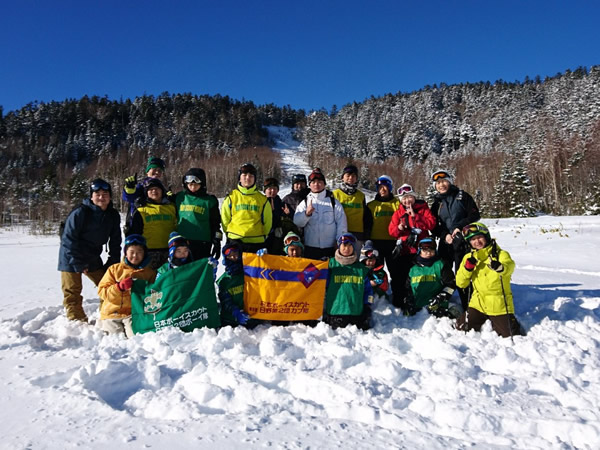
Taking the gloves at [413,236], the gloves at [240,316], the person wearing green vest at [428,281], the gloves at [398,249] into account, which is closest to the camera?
the gloves at [240,316]

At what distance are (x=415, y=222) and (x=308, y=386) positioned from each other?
2989mm

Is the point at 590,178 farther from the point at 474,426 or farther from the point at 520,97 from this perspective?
the point at 520,97

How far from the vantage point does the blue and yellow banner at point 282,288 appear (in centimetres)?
446

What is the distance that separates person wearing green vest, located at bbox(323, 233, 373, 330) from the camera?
176 inches

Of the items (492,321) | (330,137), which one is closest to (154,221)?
(492,321)

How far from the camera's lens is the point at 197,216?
4875 mm

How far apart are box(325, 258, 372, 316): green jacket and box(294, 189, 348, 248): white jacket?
0.63 metres

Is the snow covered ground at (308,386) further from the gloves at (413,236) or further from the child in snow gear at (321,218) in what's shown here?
the child in snow gear at (321,218)

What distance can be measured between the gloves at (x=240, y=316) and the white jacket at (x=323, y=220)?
5.01 feet

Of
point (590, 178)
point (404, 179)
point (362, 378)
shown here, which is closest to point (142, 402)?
point (362, 378)

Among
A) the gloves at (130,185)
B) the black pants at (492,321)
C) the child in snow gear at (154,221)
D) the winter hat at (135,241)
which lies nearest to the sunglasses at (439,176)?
the black pants at (492,321)

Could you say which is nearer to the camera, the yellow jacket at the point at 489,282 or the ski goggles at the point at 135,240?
the yellow jacket at the point at 489,282

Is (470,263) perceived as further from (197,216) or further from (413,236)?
(197,216)

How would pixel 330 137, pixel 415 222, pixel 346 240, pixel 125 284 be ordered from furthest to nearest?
1. pixel 330 137
2. pixel 415 222
3. pixel 346 240
4. pixel 125 284
